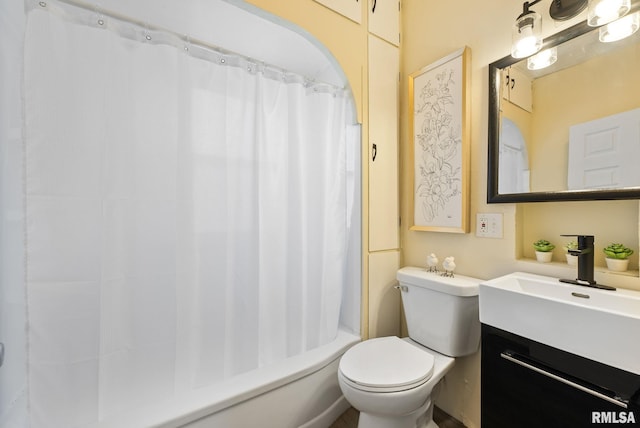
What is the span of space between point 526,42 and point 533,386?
55.2 inches

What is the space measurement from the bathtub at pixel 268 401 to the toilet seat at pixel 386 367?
234mm

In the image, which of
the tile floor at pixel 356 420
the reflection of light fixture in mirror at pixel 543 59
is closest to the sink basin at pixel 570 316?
the tile floor at pixel 356 420

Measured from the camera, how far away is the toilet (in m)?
1.12

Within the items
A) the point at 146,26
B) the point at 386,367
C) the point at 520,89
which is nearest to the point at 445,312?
the point at 386,367

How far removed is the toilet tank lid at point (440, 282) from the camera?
132cm

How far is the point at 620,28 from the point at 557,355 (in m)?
1.23

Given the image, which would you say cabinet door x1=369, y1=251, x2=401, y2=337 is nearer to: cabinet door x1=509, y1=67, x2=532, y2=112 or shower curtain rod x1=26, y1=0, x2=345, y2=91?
cabinet door x1=509, y1=67, x2=532, y2=112

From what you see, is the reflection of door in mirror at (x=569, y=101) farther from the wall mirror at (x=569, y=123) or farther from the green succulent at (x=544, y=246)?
the green succulent at (x=544, y=246)

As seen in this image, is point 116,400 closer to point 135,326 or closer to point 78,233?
point 135,326

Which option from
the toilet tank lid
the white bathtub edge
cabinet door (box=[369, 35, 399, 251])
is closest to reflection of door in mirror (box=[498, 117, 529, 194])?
the toilet tank lid

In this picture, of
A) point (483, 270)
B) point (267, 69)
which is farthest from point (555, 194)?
point (267, 69)

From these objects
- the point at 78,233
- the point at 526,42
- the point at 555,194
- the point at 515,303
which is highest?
the point at 526,42

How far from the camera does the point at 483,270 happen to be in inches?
57.2

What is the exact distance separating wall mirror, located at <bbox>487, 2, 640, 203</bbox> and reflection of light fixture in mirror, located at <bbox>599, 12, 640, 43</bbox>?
0.06ft
